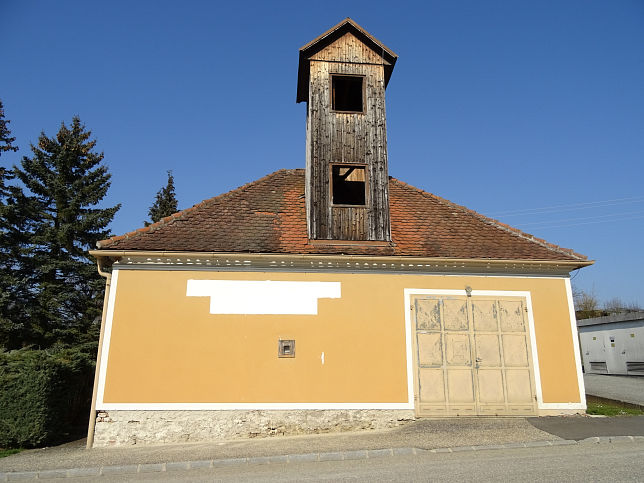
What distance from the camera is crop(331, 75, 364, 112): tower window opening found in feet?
41.9

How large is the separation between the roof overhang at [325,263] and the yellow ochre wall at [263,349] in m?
0.17

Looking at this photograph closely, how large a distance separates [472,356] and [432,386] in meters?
1.21

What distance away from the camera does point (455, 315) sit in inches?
406

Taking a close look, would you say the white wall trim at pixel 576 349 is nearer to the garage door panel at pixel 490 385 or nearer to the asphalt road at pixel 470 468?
the garage door panel at pixel 490 385

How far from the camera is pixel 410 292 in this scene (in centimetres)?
1025

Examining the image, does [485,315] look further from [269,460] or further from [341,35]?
[341,35]

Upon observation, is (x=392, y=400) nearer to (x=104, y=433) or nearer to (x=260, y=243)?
(x=260, y=243)

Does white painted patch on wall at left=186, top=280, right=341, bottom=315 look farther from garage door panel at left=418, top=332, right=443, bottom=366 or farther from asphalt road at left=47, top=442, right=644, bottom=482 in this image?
asphalt road at left=47, top=442, right=644, bottom=482

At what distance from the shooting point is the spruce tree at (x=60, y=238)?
18141mm

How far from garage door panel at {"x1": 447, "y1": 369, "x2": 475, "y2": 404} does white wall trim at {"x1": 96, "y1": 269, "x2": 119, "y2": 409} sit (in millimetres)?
7408

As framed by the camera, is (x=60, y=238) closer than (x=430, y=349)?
No

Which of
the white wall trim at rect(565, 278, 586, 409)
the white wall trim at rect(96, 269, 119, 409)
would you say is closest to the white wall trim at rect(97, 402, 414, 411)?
the white wall trim at rect(96, 269, 119, 409)

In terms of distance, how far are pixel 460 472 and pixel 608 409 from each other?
23.8ft

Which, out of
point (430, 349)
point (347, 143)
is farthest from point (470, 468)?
point (347, 143)
